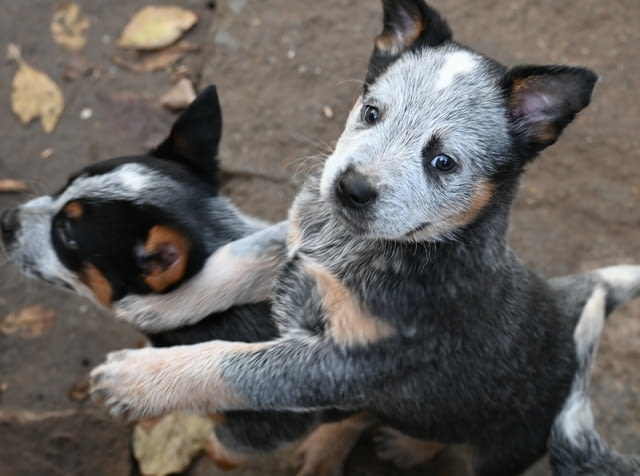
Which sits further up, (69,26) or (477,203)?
(477,203)

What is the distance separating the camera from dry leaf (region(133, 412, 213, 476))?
4.16 meters

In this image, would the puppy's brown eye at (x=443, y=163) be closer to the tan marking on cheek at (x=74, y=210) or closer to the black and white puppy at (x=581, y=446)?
the black and white puppy at (x=581, y=446)

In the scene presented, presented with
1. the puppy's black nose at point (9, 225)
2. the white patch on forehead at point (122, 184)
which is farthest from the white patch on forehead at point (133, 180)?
the puppy's black nose at point (9, 225)

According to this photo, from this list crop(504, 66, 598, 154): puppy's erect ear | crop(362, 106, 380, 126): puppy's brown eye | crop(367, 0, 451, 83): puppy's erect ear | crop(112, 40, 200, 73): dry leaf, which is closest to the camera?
crop(504, 66, 598, 154): puppy's erect ear

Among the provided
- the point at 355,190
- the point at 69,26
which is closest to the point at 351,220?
the point at 355,190

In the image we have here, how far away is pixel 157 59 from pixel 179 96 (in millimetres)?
484

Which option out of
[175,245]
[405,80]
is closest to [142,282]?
[175,245]

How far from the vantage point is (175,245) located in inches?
126

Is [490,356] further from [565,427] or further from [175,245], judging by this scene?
[175,245]

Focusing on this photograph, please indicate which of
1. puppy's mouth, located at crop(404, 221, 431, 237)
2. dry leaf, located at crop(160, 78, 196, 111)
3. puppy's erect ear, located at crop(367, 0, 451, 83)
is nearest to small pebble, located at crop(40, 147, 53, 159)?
dry leaf, located at crop(160, 78, 196, 111)

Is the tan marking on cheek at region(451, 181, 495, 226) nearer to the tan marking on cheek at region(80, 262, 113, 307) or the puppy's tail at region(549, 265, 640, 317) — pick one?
the puppy's tail at region(549, 265, 640, 317)

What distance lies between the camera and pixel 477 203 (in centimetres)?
288

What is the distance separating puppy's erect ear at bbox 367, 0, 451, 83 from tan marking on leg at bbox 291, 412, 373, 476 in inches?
83.4

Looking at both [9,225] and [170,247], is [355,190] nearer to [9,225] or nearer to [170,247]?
[170,247]
